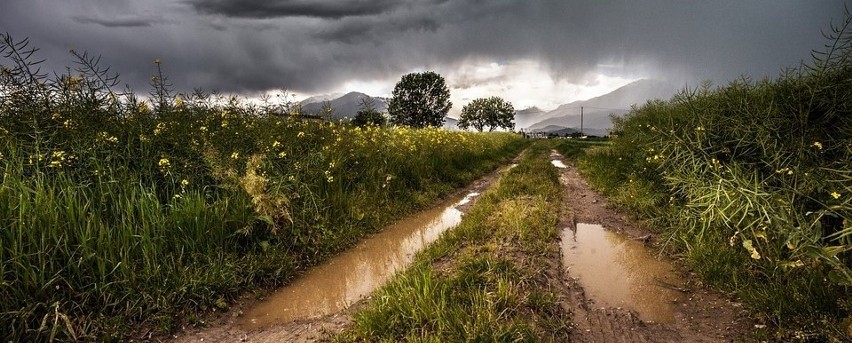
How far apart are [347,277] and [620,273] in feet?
12.2

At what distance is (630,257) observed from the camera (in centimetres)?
592

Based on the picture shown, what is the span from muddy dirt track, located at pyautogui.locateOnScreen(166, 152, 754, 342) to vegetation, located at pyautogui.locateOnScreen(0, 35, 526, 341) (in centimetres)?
45

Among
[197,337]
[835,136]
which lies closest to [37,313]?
[197,337]

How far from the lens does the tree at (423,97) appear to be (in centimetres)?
6781

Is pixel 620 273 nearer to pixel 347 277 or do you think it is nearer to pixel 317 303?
pixel 347 277

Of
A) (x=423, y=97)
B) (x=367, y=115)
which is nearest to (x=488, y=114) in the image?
(x=423, y=97)

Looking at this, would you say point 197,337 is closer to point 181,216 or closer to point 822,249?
point 181,216

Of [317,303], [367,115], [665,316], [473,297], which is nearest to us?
[473,297]

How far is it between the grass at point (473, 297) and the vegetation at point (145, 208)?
193 centimetres

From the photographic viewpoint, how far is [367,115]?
1162 centimetres

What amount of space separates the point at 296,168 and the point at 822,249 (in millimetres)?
6343

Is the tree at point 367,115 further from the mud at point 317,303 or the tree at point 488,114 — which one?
the tree at point 488,114

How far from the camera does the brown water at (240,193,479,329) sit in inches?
175

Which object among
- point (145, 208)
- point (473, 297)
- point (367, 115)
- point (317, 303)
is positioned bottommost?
point (317, 303)
